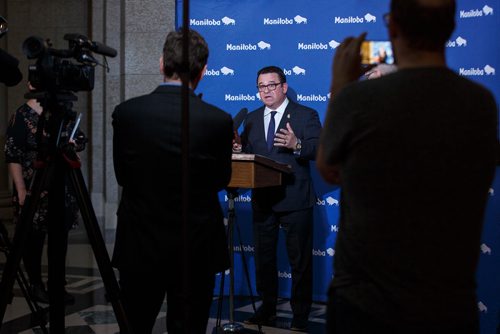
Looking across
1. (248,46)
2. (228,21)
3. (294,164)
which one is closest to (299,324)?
(294,164)

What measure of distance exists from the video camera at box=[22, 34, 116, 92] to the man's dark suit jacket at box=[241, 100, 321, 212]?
2424mm

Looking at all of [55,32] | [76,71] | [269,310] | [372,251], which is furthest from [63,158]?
[55,32]

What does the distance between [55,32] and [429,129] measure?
9.22 meters

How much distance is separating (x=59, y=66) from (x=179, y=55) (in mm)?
473

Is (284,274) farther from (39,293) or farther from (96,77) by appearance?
(96,77)

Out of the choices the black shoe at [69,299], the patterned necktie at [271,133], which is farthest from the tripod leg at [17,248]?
the black shoe at [69,299]

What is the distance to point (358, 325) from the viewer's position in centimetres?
174

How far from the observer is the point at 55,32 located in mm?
10086

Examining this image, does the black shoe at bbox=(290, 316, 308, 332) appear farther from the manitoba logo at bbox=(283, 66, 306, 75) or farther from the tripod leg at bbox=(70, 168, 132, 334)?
the tripod leg at bbox=(70, 168, 132, 334)

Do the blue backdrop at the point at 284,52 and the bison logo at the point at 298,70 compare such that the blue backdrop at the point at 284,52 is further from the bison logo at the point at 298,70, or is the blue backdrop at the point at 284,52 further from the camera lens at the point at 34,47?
the camera lens at the point at 34,47

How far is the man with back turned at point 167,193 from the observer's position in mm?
2705

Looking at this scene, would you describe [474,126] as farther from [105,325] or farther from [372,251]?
[105,325]

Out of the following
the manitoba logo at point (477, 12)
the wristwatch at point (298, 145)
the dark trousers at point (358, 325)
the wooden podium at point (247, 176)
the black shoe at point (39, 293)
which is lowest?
→ the black shoe at point (39, 293)

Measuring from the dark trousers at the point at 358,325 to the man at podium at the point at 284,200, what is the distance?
3.12 m
